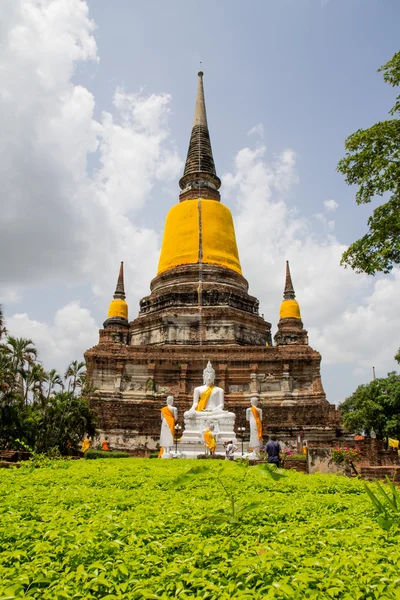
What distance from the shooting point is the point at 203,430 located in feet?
59.9

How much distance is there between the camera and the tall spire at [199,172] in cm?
3441

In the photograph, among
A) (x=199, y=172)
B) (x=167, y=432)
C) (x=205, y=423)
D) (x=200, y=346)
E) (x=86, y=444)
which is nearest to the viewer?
(x=167, y=432)

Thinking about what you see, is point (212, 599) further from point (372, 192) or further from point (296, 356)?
point (296, 356)

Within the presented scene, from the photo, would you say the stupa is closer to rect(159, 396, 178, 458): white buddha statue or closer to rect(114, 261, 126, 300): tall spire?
rect(114, 261, 126, 300): tall spire

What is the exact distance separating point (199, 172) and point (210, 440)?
73.9 ft

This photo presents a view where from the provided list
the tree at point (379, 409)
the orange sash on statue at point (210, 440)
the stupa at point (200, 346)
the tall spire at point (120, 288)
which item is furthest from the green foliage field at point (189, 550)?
the tree at point (379, 409)

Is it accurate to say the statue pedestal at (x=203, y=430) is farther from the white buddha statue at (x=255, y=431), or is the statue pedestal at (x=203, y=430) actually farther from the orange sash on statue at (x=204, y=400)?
the white buddha statue at (x=255, y=431)

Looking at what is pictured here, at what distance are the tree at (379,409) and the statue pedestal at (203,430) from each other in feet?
76.2

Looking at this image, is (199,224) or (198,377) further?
(199,224)

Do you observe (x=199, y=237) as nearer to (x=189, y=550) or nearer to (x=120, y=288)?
(x=120, y=288)

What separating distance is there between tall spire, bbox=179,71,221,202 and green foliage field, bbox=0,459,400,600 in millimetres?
30517

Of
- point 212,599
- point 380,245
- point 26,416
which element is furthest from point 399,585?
point 26,416

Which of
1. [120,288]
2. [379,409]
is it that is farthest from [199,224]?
[379,409]

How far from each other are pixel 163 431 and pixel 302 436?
6934mm
